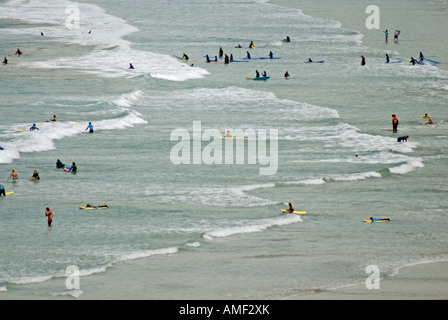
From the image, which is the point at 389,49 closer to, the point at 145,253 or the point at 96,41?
the point at 96,41

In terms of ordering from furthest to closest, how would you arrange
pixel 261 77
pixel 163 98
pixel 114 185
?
pixel 261 77, pixel 163 98, pixel 114 185

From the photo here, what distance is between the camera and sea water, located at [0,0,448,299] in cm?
2555

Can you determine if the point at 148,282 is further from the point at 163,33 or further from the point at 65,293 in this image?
the point at 163,33

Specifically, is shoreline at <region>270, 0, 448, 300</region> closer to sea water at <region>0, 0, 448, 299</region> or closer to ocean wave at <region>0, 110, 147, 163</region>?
sea water at <region>0, 0, 448, 299</region>

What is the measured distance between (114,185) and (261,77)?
33542 mm

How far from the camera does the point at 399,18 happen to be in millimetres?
109688

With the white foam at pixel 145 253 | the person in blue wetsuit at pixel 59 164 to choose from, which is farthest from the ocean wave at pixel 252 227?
the person in blue wetsuit at pixel 59 164

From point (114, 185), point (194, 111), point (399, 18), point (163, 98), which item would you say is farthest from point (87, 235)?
point (399, 18)

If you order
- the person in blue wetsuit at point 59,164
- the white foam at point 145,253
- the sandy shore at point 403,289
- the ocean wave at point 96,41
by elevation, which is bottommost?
the sandy shore at point 403,289

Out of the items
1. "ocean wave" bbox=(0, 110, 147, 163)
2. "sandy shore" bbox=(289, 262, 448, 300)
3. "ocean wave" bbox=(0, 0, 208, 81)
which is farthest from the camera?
"ocean wave" bbox=(0, 0, 208, 81)

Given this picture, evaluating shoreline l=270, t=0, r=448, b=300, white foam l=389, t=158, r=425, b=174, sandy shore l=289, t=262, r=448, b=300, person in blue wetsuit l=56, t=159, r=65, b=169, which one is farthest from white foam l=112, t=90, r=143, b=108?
sandy shore l=289, t=262, r=448, b=300

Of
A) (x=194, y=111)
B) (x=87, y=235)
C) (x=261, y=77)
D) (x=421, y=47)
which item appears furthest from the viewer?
(x=421, y=47)

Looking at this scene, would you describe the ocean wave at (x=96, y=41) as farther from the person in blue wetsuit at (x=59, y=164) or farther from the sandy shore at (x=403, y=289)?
the sandy shore at (x=403, y=289)

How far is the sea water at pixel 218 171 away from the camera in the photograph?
25547 mm
